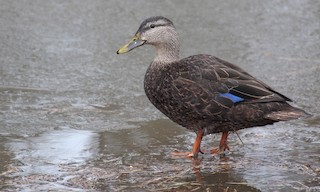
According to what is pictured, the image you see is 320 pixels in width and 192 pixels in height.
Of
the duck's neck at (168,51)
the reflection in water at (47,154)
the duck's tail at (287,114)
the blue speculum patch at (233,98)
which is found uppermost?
the duck's neck at (168,51)

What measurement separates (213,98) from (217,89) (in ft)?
0.28

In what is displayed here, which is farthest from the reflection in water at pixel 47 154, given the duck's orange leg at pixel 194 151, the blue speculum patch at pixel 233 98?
the blue speculum patch at pixel 233 98

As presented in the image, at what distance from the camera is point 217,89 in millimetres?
5617

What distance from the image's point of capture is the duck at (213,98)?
554cm

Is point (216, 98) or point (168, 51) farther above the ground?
point (168, 51)

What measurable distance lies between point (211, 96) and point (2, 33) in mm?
4219

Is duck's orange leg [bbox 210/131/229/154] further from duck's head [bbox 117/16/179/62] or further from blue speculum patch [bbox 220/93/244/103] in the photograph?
duck's head [bbox 117/16/179/62]

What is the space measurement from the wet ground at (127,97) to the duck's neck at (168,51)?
68 centimetres

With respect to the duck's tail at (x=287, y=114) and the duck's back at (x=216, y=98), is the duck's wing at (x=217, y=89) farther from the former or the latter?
the duck's tail at (x=287, y=114)

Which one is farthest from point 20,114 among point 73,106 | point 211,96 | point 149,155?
point 211,96

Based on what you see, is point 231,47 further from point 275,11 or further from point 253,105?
point 253,105

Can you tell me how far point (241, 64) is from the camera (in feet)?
26.8

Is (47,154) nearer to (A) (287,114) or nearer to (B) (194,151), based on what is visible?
(B) (194,151)

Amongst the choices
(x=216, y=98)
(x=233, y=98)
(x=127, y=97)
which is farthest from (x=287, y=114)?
(x=127, y=97)
